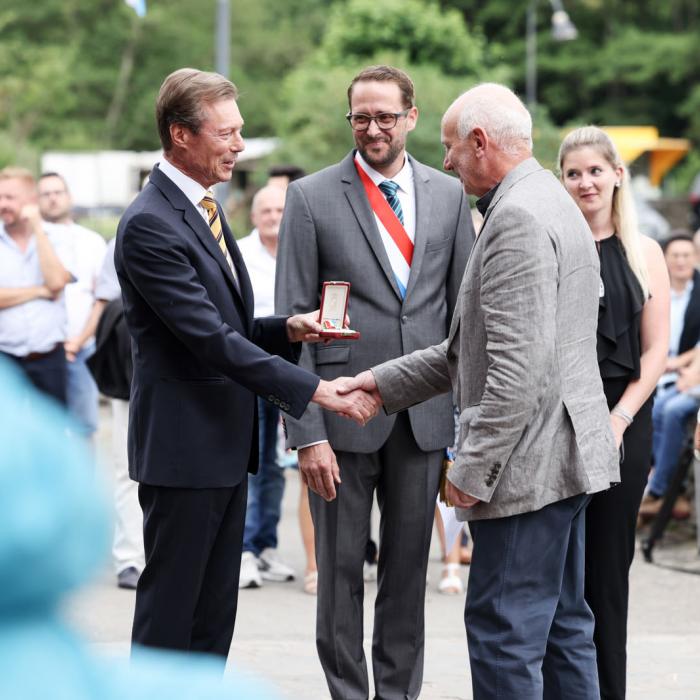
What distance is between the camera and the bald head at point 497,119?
3721 mm

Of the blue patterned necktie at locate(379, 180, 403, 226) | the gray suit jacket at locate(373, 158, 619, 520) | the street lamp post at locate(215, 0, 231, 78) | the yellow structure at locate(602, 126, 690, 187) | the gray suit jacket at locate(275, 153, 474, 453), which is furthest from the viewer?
the yellow structure at locate(602, 126, 690, 187)

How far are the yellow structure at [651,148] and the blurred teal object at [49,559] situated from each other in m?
33.6

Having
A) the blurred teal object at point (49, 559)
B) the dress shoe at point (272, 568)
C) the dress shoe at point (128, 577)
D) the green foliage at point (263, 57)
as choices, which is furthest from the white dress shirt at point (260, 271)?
the green foliage at point (263, 57)

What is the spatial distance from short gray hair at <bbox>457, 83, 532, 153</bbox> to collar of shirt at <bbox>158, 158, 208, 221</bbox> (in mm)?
825

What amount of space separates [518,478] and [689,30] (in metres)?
55.6

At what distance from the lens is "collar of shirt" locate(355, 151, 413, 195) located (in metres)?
4.83

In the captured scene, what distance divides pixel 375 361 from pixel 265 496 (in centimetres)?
322

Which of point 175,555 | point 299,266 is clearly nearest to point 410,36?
point 299,266

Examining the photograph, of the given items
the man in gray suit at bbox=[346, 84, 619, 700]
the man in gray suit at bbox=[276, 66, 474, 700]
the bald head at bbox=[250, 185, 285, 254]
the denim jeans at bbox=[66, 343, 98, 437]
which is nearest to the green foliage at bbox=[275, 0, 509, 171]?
the denim jeans at bbox=[66, 343, 98, 437]

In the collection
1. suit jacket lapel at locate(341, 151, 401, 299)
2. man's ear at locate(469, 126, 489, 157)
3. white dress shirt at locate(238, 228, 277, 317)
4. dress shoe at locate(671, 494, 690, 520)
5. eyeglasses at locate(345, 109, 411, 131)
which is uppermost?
eyeglasses at locate(345, 109, 411, 131)

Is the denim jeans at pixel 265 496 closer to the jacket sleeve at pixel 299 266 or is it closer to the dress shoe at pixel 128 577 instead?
the dress shoe at pixel 128 577

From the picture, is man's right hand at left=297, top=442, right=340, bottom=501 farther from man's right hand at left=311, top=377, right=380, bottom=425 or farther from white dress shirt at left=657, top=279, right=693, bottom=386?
white dress shirt at left=657, top=279, right=693, bottom=386

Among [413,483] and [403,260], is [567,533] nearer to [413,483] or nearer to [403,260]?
[413,483]

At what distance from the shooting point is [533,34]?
52.5 metres
